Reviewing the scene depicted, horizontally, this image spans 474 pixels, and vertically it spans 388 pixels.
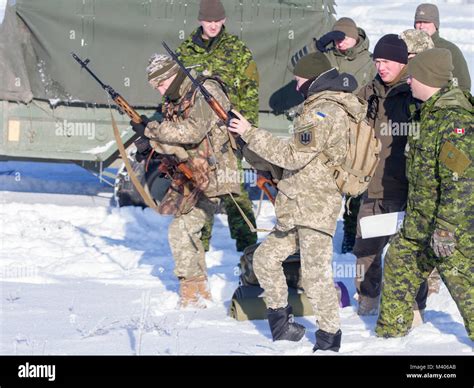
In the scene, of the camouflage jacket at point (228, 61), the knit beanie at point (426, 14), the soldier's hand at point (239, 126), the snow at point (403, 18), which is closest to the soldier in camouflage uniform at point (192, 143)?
the soldier's hand at point (239, 126)

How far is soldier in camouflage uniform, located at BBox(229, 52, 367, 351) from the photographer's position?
6.05m

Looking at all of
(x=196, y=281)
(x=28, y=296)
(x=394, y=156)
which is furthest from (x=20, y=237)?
(x=394, y=156)

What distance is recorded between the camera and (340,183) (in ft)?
20.6

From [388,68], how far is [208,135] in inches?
55.5

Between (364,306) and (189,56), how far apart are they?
291 cm

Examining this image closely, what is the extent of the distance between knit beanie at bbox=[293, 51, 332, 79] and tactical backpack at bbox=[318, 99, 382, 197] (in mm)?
351

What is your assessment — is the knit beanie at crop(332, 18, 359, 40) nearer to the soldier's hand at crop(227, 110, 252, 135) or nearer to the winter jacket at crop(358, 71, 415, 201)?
the winter jacket at crop(358, 71, 415, 201)

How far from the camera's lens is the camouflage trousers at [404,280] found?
6316 millimetres

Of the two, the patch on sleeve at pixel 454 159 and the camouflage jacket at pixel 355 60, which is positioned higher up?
the camouflage jacket at pixel 355 60

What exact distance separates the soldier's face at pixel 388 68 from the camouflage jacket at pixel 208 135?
1087 millimetres

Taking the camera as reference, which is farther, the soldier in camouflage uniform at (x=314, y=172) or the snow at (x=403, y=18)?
the snow at (x=403, y=18)

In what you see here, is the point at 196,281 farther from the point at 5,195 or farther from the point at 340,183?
the point at 5,195

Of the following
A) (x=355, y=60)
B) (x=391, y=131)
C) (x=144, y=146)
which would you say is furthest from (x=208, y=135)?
(x=355, y=60)

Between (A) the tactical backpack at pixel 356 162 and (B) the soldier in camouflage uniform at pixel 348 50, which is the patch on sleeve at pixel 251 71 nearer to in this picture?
(B) the soldier in camouflage uniform at pixel 348 50
